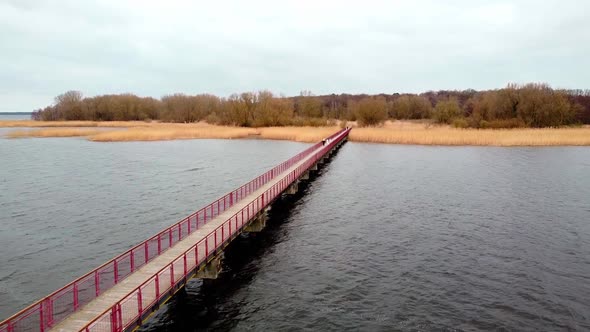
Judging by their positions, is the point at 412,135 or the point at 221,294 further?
the point at 412,135

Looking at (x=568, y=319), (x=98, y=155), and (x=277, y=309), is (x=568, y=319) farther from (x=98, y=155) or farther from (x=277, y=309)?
(x=98, y=155)

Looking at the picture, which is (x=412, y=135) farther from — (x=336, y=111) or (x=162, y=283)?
(x=336, y=111)

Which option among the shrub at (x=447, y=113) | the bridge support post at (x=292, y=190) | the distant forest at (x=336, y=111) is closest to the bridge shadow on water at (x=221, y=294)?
the bridge support post at (x=292, y=190)

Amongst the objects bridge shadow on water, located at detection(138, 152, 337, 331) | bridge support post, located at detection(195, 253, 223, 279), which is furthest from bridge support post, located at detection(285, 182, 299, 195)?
bridge support post, located at detection(195, 253, 223, 279)

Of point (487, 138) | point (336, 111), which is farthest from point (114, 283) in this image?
point (336, 111)

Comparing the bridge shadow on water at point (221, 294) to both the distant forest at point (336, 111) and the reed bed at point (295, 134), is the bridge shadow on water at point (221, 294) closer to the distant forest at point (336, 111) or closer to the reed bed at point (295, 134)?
the reed bed at point (295, 134)

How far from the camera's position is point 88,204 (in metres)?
33.6

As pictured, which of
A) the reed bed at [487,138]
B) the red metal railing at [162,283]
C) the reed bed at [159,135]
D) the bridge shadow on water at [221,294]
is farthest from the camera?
the reed bed at [159,135]

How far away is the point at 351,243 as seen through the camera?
24562 mm

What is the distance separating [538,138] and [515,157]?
1502cm

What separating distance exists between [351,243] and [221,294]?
8658mm

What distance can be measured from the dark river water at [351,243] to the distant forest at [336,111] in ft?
137

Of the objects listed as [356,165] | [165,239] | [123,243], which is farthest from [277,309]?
[356,165]

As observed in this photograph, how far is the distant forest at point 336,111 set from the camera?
88938 millimetres
